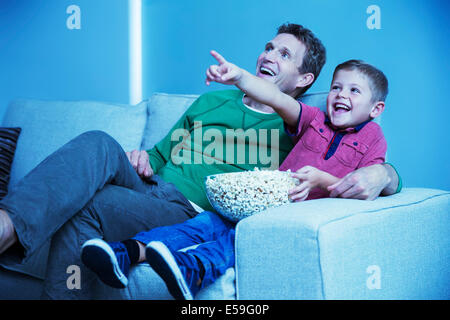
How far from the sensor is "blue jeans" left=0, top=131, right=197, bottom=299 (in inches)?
38.5

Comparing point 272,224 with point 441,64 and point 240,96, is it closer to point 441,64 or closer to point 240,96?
point 240,96

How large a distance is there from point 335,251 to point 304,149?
0.51 meters

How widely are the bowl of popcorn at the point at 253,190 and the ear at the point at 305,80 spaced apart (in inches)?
26.3

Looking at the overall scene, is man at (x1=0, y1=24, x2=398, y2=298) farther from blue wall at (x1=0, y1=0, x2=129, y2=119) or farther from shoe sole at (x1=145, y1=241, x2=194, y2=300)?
blue wall at (x1=0, y1=0, x2=129, y2=119)

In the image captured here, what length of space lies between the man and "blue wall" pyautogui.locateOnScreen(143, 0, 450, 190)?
0.21 m

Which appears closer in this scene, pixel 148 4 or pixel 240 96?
pixel 240 96

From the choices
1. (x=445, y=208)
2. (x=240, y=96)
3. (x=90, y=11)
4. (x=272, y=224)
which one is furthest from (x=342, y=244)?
(x=90, y=11)

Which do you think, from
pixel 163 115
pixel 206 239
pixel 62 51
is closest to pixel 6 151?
pixel 163 115

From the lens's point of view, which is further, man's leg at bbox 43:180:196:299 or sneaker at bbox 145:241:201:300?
man's leg at bbox 43:180:196:299

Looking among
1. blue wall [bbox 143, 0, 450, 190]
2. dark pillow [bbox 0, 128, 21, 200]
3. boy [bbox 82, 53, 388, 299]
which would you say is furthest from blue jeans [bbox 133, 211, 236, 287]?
dark pillow [bbox 0, 128, 21, 200]

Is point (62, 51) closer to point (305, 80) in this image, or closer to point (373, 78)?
point (305, 80)

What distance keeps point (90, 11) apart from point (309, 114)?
6.07 feet

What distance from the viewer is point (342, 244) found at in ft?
2.97
